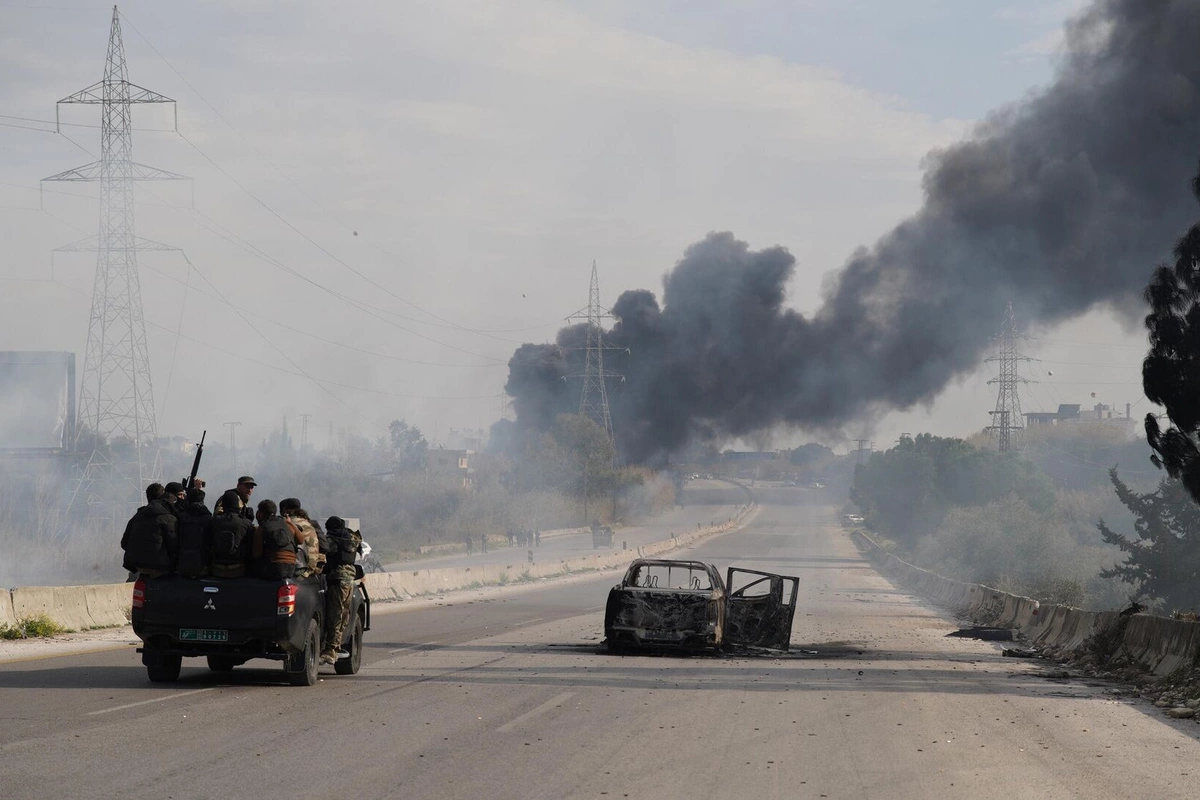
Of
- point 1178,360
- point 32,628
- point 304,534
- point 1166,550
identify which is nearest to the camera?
point 304,534

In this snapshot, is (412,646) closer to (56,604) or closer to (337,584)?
(56,604)

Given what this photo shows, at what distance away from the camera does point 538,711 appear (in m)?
11.2

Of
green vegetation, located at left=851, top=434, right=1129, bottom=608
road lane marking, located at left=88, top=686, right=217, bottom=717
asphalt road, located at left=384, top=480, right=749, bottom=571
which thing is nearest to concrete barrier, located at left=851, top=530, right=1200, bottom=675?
road lane marking, located at left=88, top=686, right=217, bottom=717

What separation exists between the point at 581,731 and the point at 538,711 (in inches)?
49.0

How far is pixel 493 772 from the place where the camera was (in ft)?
26.5

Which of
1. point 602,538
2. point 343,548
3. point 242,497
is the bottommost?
point 602,538

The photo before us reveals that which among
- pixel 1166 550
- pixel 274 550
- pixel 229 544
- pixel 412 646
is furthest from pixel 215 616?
pixel 1166 550

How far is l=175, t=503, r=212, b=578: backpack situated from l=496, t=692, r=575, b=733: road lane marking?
3524 mm

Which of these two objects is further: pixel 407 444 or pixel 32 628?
pixel 407 444

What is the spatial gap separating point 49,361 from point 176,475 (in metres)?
16.4

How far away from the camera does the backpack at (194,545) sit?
12.1 m

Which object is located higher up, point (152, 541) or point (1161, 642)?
point (152, 541)

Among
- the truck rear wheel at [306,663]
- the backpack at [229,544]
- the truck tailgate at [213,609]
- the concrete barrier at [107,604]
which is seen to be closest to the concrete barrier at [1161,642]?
the truck rear wheel at [306,663]

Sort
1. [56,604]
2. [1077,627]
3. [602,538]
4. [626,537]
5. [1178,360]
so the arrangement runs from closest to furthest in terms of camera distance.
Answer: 1. [56,604]
2. [1077,627]
3. [1178,360]
4. [602,538]
5. [626,537]
